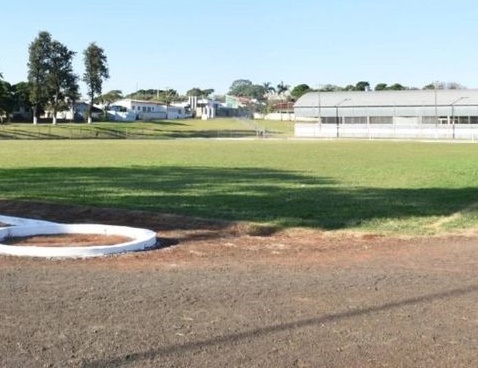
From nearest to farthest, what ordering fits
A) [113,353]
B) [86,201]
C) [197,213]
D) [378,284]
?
[113,353]
[378,284]
[197,213]
[86,201]

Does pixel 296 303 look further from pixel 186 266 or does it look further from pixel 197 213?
pixel 197 213

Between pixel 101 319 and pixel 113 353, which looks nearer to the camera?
pixel 113 353

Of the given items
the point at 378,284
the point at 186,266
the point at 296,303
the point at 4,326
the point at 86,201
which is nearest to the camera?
the point at 4,326

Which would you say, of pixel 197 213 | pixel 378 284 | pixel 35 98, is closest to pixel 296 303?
pixel 378 284

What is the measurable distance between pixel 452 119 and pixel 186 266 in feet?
303

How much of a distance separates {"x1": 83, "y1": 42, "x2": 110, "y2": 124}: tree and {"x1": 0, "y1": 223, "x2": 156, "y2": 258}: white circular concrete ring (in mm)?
119434

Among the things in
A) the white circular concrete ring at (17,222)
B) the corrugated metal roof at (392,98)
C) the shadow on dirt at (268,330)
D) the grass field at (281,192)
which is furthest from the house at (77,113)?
the shadow on dirt at (268,330)

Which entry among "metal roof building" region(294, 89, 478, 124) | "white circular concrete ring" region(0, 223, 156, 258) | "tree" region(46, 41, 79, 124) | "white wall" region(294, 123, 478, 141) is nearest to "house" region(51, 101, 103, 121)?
"tree" region(46, 41, 79, 124)

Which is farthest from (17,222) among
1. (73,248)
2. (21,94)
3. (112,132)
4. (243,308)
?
(21,94)

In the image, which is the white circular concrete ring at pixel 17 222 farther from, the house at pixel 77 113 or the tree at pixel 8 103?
the house at pixel 77 113

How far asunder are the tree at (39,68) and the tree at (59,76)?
0.71 metres

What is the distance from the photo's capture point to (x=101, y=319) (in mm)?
6348

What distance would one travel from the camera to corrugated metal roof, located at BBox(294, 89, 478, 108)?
97.7 m

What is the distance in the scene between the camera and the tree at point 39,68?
118 meters
